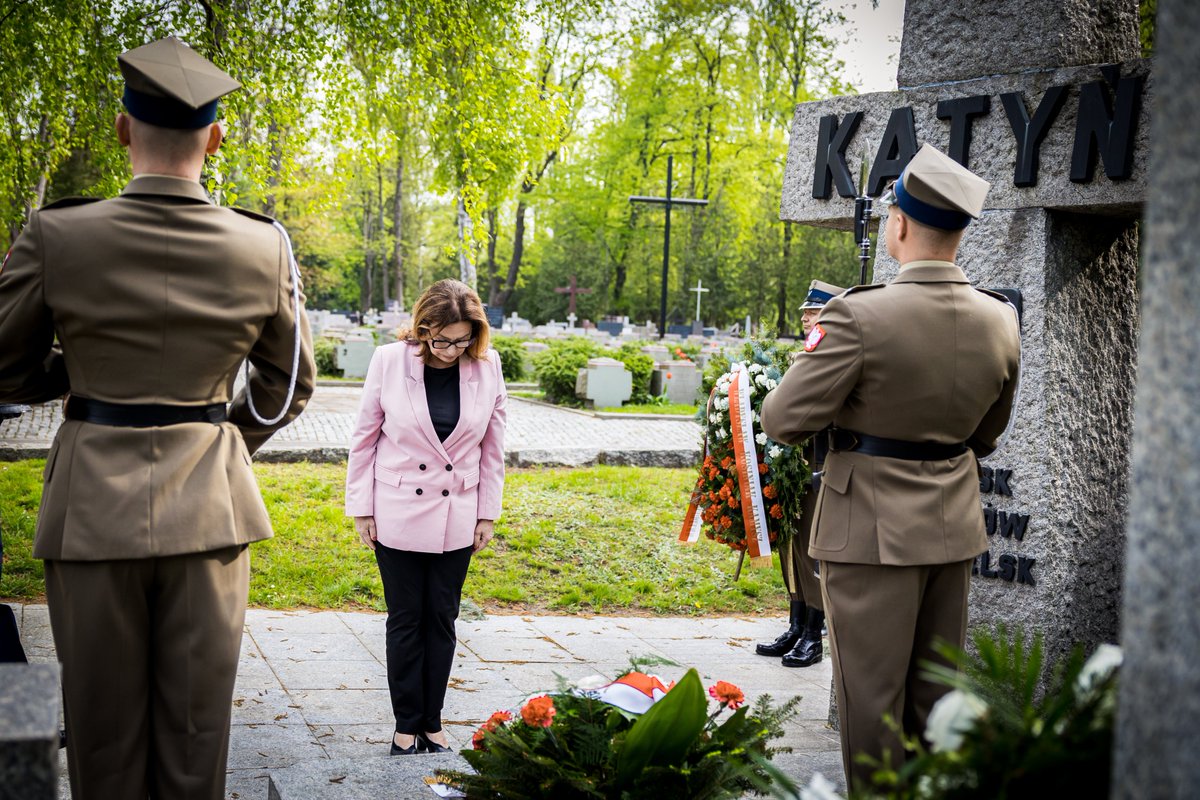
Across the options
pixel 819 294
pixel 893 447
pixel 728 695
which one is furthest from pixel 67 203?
pixel 819 294

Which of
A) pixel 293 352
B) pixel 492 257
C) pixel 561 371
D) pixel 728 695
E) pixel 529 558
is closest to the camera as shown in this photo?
pixel 728 695

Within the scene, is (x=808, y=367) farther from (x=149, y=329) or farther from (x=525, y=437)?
(x=525, y=437)

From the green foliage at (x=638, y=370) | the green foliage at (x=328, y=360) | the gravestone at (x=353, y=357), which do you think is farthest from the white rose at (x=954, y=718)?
the green foliage at (x=328, y=360)

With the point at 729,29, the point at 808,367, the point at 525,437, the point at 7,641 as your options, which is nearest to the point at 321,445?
the point at 525,437

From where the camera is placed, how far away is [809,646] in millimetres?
6562

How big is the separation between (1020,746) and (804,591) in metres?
5.04

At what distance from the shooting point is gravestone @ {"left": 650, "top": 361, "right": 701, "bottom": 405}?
22516 millimetres

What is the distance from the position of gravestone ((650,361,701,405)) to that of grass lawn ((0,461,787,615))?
11.5 meters

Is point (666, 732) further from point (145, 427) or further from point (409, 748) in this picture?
point (409, 748)

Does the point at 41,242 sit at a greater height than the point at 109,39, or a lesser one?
lesser

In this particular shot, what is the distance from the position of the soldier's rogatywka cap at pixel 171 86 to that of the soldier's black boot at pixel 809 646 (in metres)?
4.79

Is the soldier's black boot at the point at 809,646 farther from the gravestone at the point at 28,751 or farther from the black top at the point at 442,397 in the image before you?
the gravestone at the point at 28,751

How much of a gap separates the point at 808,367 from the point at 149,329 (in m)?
1.93

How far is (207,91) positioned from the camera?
2789 mm
